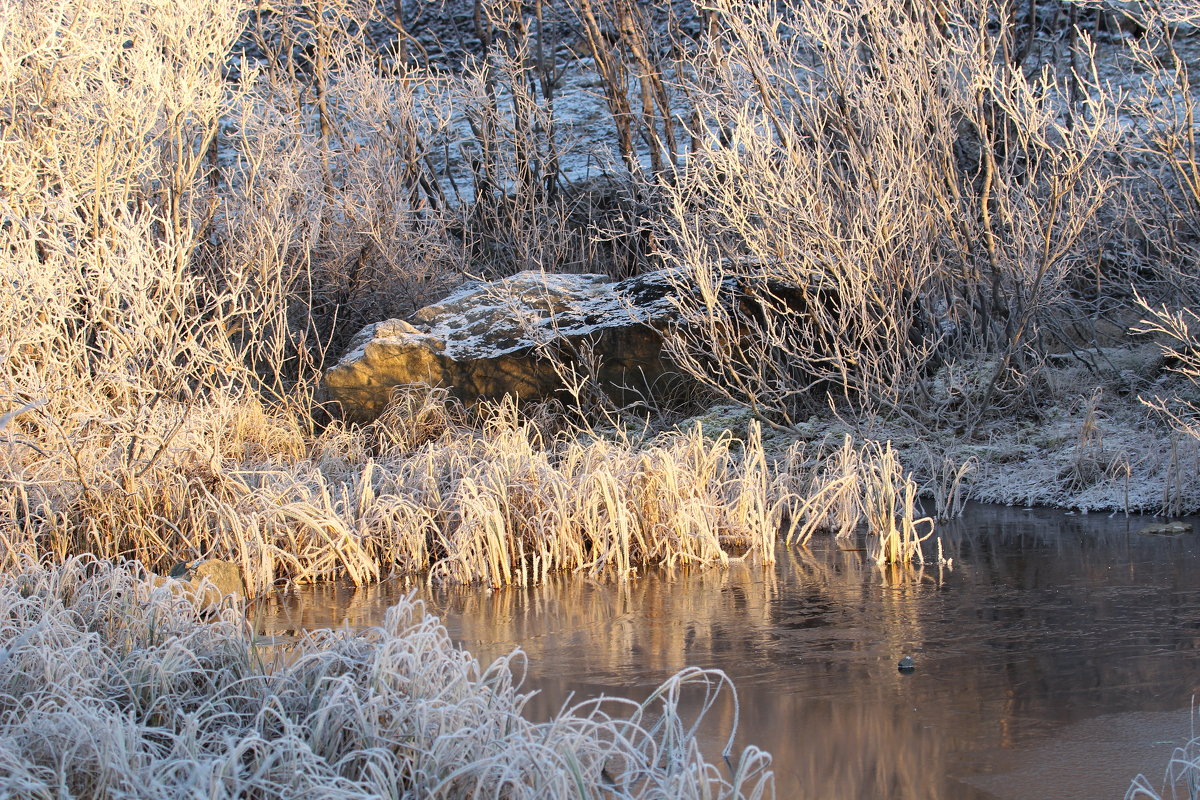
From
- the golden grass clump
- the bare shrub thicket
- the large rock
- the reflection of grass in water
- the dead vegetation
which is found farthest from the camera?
the large rock

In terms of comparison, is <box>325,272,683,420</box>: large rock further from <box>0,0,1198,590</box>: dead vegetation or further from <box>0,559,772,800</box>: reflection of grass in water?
<box>0,559,772,800</box>: reflection of grass in water

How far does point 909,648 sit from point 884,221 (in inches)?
190

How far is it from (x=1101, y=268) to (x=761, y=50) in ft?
13.1

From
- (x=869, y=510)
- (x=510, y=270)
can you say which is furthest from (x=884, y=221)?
(x=510, y=270)

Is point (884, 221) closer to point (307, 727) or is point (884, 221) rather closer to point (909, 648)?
point (909, 648)

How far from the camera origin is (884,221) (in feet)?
29.1

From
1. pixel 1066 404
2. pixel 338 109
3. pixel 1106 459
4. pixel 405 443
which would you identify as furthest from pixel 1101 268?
pixel 338 109

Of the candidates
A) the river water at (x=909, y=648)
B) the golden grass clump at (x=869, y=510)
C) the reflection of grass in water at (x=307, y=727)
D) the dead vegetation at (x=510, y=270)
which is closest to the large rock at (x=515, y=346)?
the dead vegetation at (x=510, y=270)

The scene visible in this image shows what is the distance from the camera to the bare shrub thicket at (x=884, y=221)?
9.01m

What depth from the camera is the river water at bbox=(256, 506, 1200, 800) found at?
3578mm

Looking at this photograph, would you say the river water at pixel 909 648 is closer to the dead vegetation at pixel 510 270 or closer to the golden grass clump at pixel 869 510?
the golden grass clump at pixel 869 510

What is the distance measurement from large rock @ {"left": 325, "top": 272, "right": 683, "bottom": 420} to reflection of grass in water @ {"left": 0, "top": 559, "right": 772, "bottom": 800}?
20.1ft

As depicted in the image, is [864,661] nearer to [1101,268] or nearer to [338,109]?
[1101,268]

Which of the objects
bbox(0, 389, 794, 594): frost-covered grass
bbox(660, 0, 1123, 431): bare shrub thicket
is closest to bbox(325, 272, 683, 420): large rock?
bbox(660, 0, 1123, 431): bare shrub thicket
